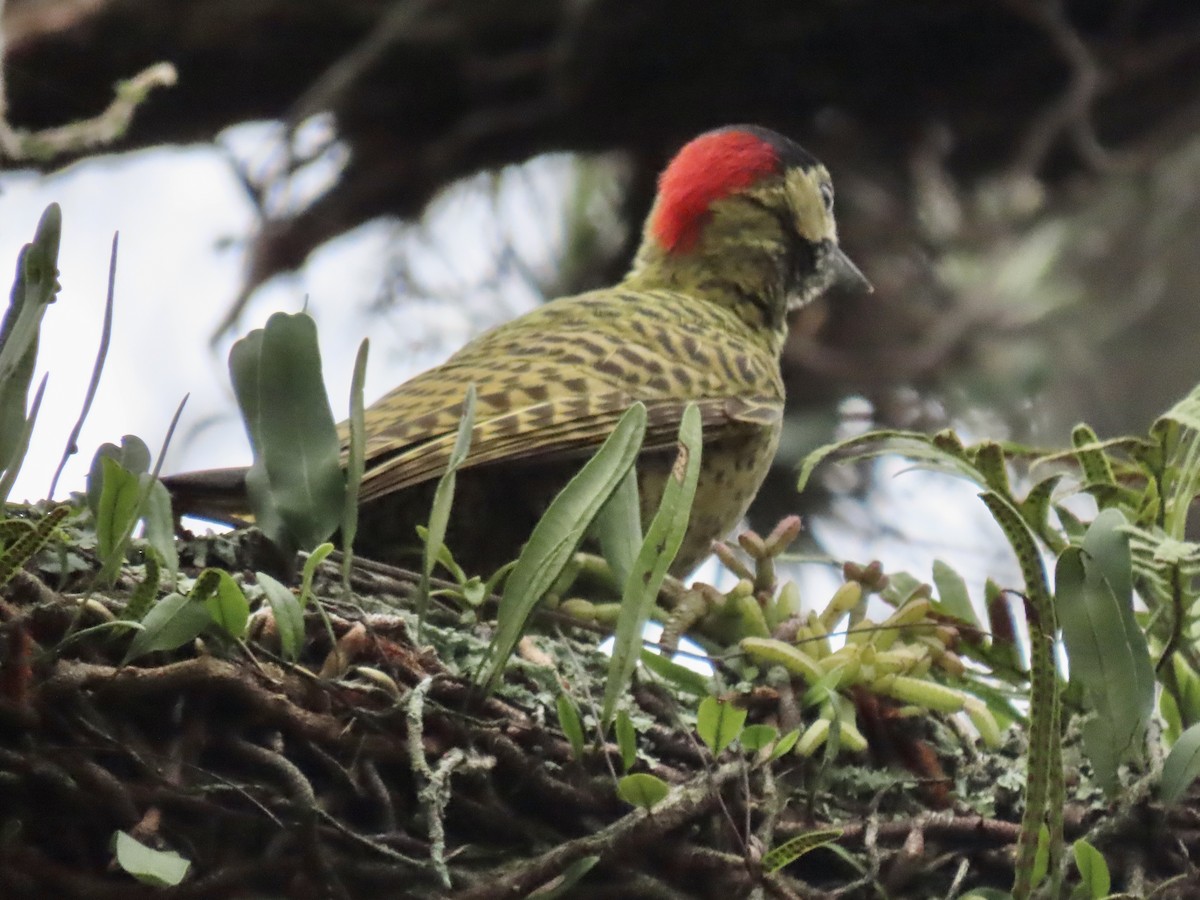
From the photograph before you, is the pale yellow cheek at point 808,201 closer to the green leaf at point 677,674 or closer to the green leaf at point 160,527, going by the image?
the green leaf at point 677,674

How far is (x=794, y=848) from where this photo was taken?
1.36m

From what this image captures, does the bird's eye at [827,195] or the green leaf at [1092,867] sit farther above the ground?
the bird's eye at [827,195]

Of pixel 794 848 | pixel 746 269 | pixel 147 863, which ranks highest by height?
pixel 746 269

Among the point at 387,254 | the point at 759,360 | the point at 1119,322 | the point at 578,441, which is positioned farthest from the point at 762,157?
the point at 1119,322

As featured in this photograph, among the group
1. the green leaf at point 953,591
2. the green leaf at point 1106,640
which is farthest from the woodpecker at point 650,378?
the green leaf at point 1106,640

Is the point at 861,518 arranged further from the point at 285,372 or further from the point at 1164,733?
the point at 285,372

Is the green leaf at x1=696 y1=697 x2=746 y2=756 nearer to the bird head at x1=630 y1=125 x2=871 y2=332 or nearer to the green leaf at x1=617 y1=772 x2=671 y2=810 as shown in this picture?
the green leaf at x1=617 y1=772 x2=671 y2=810

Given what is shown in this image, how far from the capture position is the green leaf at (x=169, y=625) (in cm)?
124

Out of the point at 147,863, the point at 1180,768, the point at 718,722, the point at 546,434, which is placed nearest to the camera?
the point at 147,863

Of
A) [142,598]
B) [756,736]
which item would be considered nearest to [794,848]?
[756,736]

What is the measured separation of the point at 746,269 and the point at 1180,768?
1.78m

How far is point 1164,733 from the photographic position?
1.68 meters

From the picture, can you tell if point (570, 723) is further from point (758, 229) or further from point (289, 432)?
point (758, 229)

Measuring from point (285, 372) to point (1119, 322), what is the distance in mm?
3521
